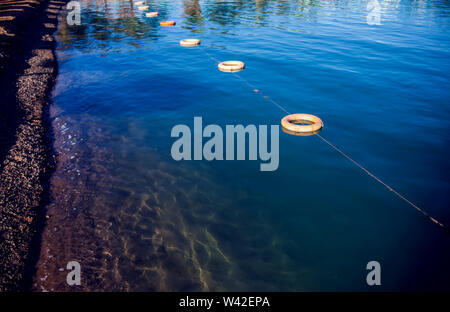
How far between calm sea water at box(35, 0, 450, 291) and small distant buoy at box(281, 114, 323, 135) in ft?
0.89

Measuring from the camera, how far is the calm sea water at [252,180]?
4586mm

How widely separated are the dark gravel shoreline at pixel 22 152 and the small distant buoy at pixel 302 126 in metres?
6.99

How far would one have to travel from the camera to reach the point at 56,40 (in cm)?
1906

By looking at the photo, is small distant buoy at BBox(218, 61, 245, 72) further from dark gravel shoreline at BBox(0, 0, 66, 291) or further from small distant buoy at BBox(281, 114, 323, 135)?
dark gravel shoreline at BBox(0, 0, 66, 291)

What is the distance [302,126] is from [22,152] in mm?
8169

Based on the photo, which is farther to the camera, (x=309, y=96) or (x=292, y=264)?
(x=309, y=96)

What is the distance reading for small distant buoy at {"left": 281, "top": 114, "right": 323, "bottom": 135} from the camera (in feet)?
26.9

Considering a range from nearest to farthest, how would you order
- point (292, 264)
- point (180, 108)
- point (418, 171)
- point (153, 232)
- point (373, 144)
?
1. point (292, 264)
2. point (153, 232)
3. point (418, 171)
4. point (373, 144)
5. point (180, 108)

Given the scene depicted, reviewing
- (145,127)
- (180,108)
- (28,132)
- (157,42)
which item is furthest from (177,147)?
(157,42)

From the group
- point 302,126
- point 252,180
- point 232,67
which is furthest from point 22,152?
point 232,67

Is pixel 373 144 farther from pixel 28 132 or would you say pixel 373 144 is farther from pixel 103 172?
pixel 28 132
